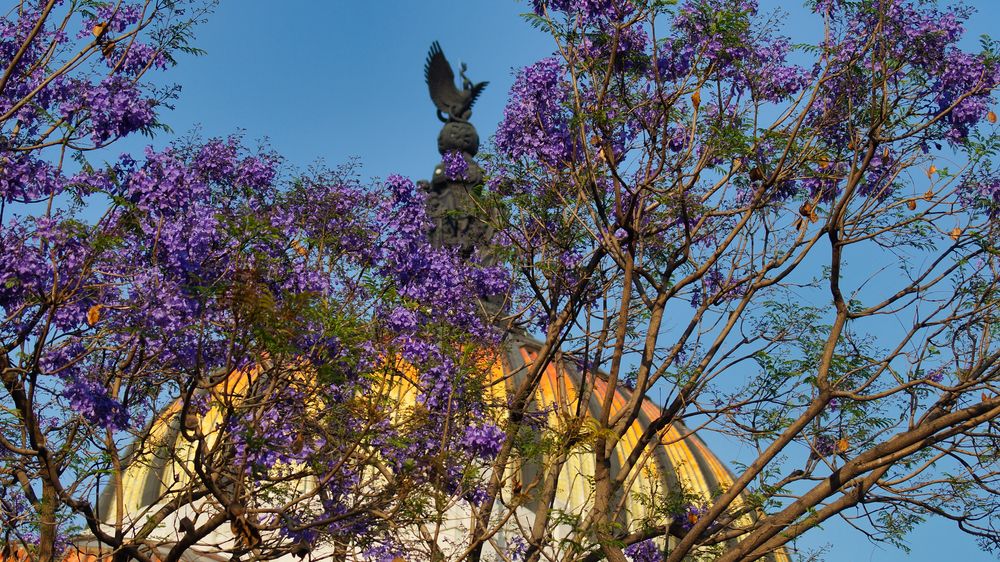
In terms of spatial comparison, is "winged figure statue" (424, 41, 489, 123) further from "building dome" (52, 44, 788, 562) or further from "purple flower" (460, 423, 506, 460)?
"purple flower" (460, 423, 506, 460)

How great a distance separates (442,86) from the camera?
128 feet

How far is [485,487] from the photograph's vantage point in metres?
15.5

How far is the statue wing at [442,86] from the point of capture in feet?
124

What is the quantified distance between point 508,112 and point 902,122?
478 cm

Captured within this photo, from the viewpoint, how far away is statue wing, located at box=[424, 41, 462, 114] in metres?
37.7

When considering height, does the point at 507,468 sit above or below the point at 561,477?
below

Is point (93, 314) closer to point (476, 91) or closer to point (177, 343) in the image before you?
point (177, 343)

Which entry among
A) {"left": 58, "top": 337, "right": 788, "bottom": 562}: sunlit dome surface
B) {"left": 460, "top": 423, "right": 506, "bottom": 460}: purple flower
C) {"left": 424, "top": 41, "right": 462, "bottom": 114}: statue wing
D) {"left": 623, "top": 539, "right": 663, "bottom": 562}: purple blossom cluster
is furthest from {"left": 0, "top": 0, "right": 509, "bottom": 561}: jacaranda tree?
{"left": 424, "top": 41, "right": 462, "bottom": 114}: statue wing

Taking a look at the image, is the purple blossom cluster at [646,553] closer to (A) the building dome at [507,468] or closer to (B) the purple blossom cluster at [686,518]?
(A) the building dome at [507,468]

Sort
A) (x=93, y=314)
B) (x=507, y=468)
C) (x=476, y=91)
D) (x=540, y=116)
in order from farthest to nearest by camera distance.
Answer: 1. (x=476, y=91)
2. (x=507, y=468)
3. (x=540, y=116)
4. (x=93, y=314)

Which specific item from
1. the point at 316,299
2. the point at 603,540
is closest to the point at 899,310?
the point at 603,540

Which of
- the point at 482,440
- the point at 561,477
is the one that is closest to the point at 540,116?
the point at 482,440

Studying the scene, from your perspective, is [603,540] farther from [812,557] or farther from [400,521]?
[812,557]

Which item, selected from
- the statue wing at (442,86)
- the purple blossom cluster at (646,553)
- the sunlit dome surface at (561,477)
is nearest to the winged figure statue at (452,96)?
the statue wing at (442,86)
